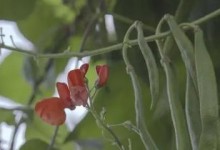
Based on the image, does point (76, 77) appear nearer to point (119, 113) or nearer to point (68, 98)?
point (68, 98)

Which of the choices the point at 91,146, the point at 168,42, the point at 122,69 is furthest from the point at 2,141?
the point at 168,42

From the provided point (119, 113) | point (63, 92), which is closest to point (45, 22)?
point (119, 113)

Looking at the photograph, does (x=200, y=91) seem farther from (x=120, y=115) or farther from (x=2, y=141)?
(x=2, y=141)

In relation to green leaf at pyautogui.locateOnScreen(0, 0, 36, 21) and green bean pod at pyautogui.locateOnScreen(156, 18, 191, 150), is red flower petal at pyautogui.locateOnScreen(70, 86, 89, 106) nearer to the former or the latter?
green bean pod at pyautogui.locateOnScreen(156, 18, 191, 150)

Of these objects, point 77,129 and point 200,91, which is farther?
point 77,129

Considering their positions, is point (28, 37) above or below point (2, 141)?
above

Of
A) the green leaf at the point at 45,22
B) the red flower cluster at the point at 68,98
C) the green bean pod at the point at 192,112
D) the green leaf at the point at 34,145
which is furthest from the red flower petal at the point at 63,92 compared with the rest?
the green leaf at the point at 45,22

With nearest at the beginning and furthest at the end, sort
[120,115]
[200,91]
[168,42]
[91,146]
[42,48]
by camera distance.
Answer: [200,91], [168,42], [120,115], [91,146], [42,48]

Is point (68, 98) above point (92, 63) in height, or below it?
below
